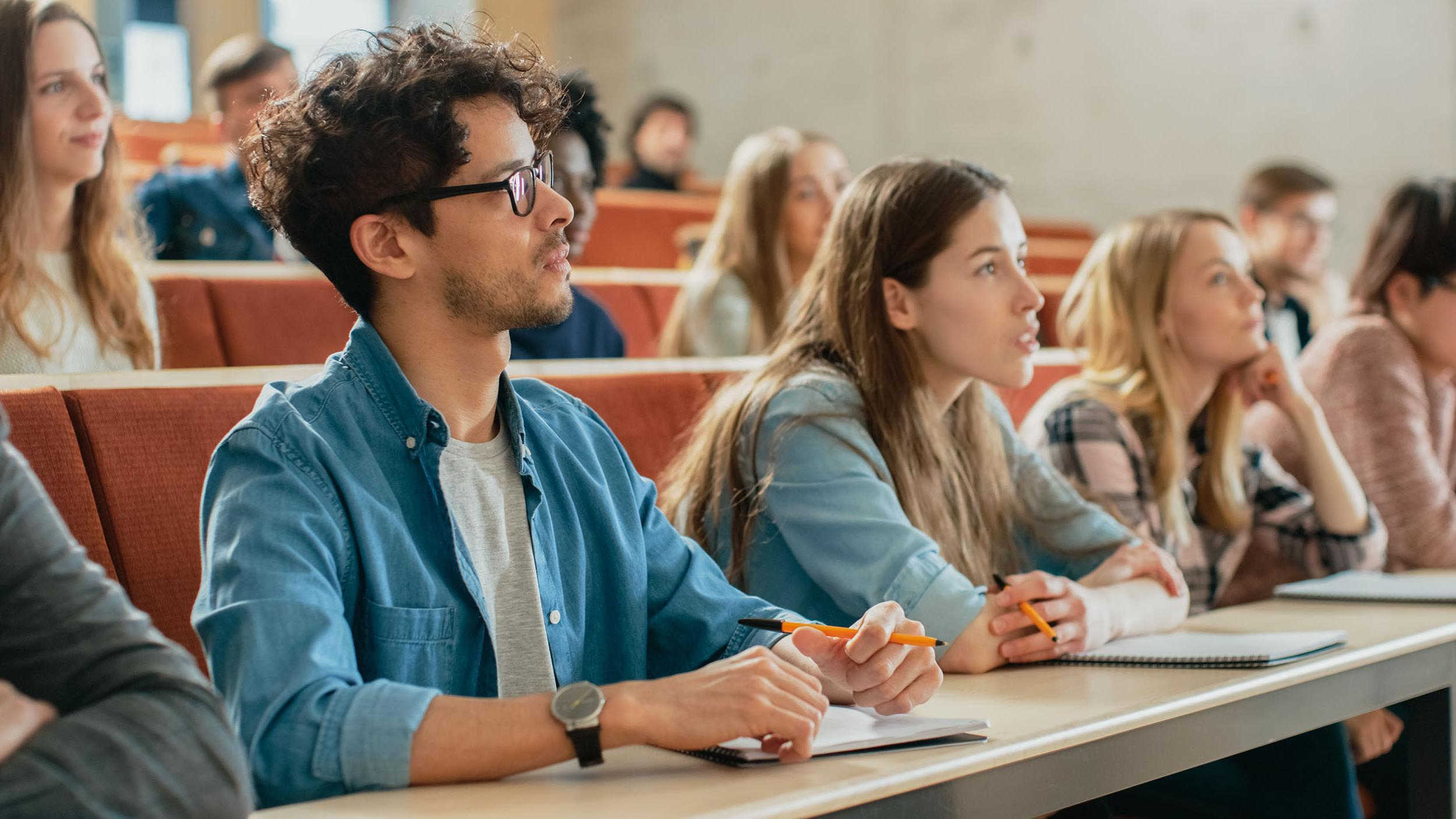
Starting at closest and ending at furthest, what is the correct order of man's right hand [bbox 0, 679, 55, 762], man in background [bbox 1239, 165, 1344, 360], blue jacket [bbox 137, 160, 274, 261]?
man's right hand [bbox 0, 679, 55, 762]
blue jacket [bbox 137, 160, 274, 261]
man in background [bbox 1239, 165, 1344, 360]

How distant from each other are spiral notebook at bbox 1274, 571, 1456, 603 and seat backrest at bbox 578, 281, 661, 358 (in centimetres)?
→ 152

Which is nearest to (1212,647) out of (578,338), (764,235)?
(578,338)

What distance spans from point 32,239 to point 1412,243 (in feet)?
7.49

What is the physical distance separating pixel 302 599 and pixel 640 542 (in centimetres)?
39

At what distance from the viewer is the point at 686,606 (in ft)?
4.31

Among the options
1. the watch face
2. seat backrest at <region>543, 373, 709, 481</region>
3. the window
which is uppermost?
the window

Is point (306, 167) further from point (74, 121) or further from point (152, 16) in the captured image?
point (152, 16)

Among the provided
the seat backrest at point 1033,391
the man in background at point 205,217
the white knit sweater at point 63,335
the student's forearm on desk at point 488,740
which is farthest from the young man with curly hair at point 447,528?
the man in background at point 205,217

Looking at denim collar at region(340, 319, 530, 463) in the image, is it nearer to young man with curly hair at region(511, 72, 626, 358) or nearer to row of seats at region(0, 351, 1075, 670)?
row of seats at region(0, 351, 1075, 670)

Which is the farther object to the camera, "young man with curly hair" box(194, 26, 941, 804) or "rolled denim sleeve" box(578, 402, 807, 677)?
"rolled denim sleeve" box(578, 402, 807, 677)

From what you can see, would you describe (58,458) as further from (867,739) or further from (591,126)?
(591,126)

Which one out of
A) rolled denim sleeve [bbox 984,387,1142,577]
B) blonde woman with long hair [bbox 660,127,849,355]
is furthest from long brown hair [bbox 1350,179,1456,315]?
blonde woman with long hair [bbox 660,127,849,355]

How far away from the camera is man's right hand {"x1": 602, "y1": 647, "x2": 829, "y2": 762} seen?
98 centimetres

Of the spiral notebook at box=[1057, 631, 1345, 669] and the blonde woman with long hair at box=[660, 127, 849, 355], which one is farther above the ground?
the blonde woman with long hair at box=[660, 127, 849, 355]
